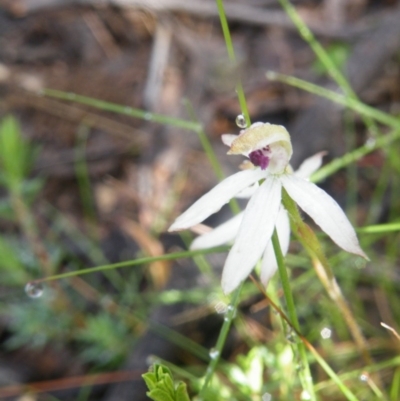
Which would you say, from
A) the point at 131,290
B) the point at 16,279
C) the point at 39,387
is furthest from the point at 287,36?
the point at 39,387

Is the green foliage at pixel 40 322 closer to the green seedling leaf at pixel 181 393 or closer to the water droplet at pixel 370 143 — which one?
the water droplet at pixel 370 143

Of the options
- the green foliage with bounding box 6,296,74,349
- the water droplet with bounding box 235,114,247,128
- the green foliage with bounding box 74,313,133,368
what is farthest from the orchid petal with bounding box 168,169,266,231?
the green foliage with bounding box 6,296,74,349

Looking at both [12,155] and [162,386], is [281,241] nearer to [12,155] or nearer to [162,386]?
[162,386]

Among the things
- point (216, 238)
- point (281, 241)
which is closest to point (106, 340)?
point (216, 238)

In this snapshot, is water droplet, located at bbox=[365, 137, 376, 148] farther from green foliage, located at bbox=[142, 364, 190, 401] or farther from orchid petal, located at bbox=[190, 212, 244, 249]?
green foliage, located at bbox=[142, 364, 190, 401]

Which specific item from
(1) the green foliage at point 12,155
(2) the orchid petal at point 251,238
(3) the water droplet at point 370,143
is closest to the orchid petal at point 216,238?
(2) the orchid petal at point 251,238

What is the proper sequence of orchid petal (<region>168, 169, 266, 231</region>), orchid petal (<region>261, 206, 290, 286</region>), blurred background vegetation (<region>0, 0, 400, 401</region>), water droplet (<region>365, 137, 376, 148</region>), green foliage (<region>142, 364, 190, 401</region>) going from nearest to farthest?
green foliage (<region>142, 364, 190, 401</region>) < orchid petal (<region>168, 169, 266, 231</region>) < orchid petal (<region>261, 206, 290, 286</region>) < water droplet (<region>365, 137, 376, 148</region>) < blurred background vegetation (<region>0, 0, 400, 401</region>)
